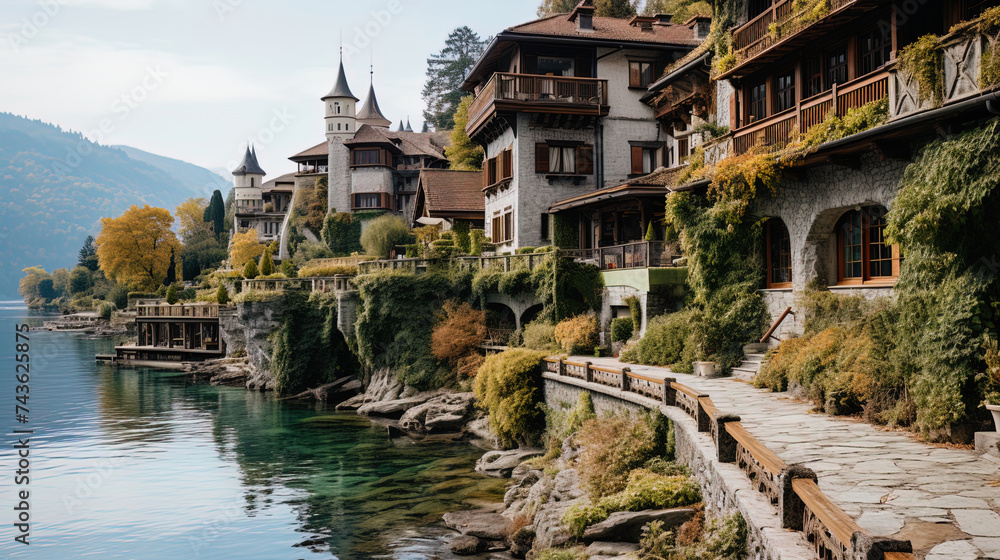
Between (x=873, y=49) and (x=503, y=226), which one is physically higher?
(x=873, y=49)

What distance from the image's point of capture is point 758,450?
9086 mm

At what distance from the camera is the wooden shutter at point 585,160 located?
38.1 m

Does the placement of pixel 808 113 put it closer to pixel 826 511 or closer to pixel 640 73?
pixel 826 511

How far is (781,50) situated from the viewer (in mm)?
20766

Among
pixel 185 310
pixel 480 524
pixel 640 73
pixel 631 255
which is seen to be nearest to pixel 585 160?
pixel 640 73

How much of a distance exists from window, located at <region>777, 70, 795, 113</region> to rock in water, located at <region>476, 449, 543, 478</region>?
13.4m

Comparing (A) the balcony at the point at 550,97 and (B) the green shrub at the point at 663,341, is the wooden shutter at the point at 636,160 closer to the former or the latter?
(A) the balcony at the point at 550,97

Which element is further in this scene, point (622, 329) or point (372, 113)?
point (372, 113)

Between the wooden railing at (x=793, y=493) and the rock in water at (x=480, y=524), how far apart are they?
6026 mm

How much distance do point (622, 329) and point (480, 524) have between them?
12023 mm

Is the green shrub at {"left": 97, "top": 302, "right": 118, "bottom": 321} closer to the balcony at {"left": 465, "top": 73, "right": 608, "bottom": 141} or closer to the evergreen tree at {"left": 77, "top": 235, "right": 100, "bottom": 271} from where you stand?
the evergreen tree at {"left": 77, "top": 235, "right": 100, "bottom": 271}

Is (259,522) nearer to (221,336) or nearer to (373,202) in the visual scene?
(221,336)

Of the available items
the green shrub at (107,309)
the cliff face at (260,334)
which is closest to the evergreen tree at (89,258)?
the green shrub at (107,309)

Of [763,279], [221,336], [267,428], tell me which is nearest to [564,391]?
[763,279]
